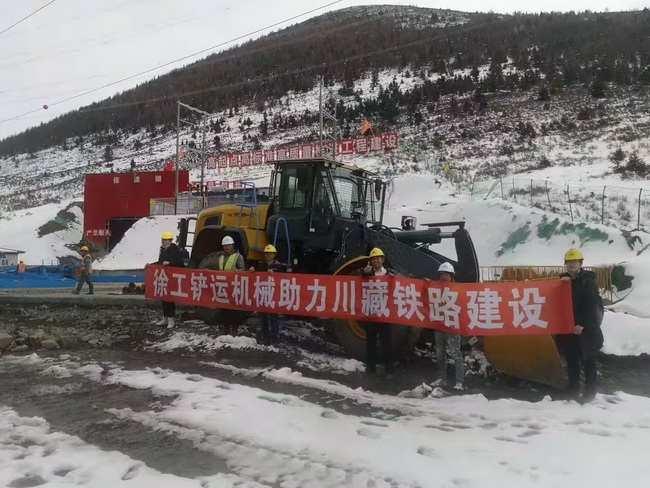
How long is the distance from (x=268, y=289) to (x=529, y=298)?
382 cm

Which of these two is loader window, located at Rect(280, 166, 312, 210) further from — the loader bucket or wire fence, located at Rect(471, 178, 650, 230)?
wire fence, located at Rect(471, 178, 650, 230)

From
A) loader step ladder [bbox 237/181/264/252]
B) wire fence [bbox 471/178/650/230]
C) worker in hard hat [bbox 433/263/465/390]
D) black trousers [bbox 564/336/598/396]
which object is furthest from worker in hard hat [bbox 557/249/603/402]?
wire fence [bbox 471/178/650/230]

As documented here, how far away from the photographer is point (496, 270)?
48.2 ft

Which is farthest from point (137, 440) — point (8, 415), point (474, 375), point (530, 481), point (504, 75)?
point (504, 75)

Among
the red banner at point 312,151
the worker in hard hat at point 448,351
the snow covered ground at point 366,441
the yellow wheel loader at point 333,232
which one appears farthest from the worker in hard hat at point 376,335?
the red banner at point 312,151

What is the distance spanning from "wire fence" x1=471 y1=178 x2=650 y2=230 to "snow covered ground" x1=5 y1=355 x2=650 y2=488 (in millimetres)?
13767

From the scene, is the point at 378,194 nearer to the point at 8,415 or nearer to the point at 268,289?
the point at 268,289

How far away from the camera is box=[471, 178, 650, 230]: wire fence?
18.1m

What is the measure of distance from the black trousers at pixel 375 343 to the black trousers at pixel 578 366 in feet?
6.96

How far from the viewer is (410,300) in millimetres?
6629

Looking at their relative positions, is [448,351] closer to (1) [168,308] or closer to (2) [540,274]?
(1) [168,308]

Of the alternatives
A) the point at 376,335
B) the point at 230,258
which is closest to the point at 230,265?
the point at 230,258

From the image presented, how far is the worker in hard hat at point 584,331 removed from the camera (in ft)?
18.1

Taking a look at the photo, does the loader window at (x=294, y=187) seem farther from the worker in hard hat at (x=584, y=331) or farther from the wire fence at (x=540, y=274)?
the worker in hard hat at (x=584, y=331)
